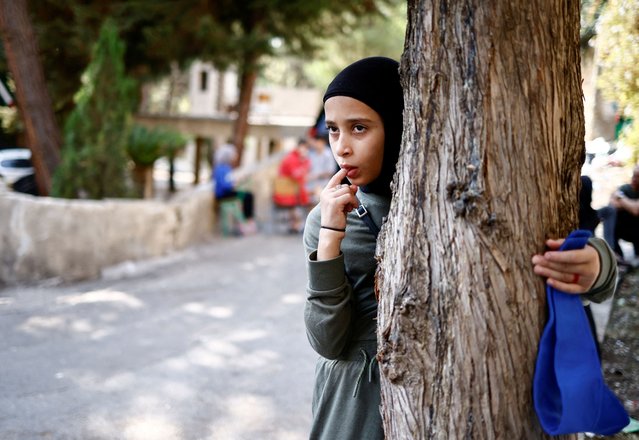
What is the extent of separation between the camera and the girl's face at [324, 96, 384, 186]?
190 centimetres

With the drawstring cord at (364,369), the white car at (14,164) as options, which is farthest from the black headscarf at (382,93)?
the white car at (14,164)

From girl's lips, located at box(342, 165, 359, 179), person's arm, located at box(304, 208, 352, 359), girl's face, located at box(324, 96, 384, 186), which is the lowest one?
person's arm, located at box(304, 208, 352, 359)

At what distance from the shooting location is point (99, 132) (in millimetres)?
8617

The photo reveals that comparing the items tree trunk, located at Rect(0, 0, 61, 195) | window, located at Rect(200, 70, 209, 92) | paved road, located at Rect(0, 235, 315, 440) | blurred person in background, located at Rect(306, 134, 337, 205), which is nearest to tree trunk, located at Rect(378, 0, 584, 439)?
paved road, located at Rect(0, 235, 315, 440)

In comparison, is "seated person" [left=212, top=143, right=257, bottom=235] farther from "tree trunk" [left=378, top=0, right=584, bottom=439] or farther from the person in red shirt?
"tree trunk" [left=378, top=0, right=584, bottom=439]

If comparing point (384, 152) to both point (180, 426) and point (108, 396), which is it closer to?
point (180, 426)

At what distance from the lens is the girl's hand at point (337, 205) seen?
185cm

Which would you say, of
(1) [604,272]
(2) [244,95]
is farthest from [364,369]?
(2) [244,95]

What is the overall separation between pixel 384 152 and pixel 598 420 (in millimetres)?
954

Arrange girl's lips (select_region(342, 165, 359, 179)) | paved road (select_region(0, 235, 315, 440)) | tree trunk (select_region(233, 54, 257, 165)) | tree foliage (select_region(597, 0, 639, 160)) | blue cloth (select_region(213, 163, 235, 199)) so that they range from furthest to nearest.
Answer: tree trunk (select_region(233, 54, 257, 165)) → blue cloth (select_region(213, 163, 235, 199)) → tree foliage (select_region(597, 0, 639, 160)) → paved road (select_region(0, 235, 315, 440)) → girl's lips (select_region(342, 165, 359, 179))

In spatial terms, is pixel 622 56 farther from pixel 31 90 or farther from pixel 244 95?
pixel 244 95

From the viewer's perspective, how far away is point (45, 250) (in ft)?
23.3

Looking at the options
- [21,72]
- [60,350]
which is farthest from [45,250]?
[21,72]

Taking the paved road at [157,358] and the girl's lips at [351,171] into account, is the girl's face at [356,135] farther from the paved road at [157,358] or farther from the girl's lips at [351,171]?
the paved road at [157,358]
